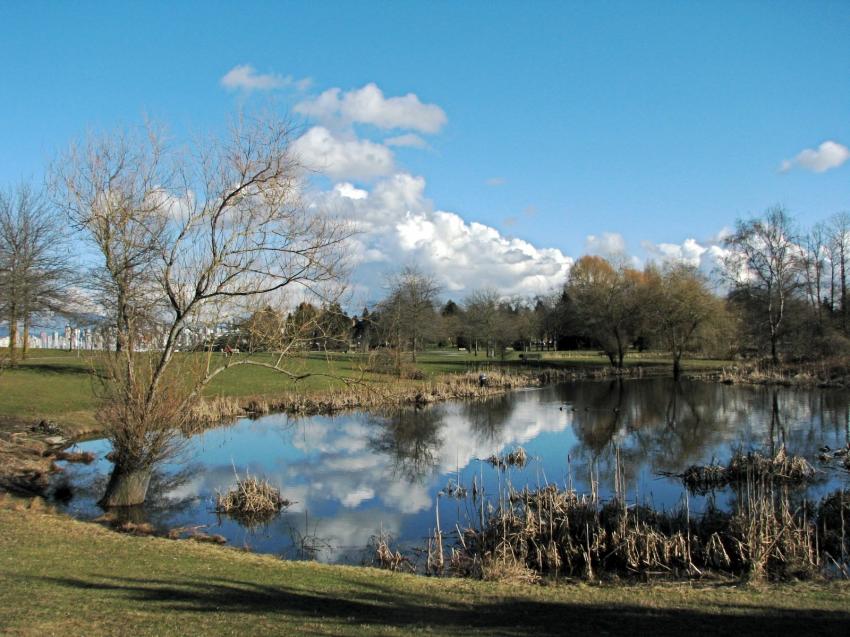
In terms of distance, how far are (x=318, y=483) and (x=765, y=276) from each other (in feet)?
150

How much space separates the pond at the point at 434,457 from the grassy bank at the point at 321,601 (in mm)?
2880

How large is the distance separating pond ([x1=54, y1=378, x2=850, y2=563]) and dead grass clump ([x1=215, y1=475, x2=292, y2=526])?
12.1 inches

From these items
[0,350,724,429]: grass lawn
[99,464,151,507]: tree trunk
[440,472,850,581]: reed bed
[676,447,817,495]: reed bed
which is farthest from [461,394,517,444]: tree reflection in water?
[99,464,151,507]: tree trunk

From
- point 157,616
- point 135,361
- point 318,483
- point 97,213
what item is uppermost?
point 97,213

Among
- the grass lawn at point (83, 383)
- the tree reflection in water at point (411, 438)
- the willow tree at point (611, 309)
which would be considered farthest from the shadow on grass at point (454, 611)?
the willow tree at point (611, 309)

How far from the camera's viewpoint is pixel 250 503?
13547 mm

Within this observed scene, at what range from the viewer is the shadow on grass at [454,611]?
621 centimetres

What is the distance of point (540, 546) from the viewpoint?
401 inches

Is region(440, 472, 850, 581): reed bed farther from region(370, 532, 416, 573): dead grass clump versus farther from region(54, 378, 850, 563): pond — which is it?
region(54, 378, 850, 563): pond

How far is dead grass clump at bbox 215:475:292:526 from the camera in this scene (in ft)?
Result: 43.9

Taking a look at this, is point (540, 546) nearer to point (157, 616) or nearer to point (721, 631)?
point (721, 631)

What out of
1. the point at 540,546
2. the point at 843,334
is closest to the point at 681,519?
the point at 540,546

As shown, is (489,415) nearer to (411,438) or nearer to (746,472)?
(411,438)

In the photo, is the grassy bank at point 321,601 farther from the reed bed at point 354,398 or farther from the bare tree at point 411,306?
the bare tree at point 411,306
